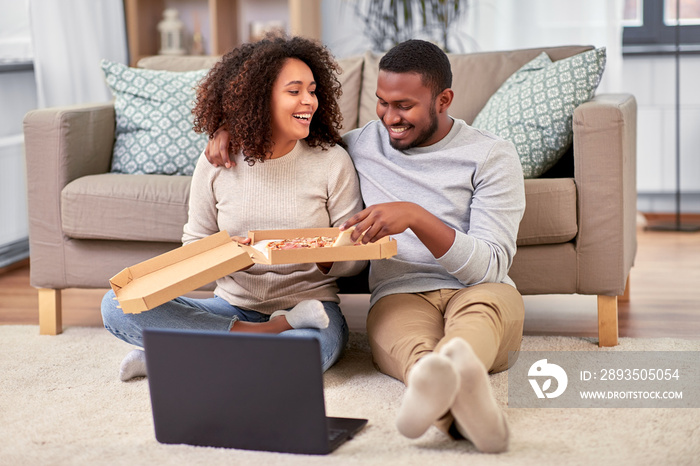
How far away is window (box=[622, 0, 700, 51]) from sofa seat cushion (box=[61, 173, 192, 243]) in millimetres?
2708

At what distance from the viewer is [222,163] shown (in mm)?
1840

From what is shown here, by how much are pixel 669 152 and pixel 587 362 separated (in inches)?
94.3

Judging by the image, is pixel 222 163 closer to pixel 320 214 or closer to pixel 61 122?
pixel 320 214

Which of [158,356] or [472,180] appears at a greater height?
[472,180]

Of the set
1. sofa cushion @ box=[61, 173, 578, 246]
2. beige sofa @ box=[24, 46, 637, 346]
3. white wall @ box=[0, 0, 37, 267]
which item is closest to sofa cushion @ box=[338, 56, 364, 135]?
beige sofa @ box=[24, 46, 637, 346]

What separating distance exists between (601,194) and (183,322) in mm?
1080

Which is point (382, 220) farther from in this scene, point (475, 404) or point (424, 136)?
point (475, 404)

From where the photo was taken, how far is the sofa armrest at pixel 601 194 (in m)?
2.00

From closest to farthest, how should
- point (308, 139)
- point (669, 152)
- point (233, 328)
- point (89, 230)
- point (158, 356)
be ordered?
point (158, 356) → point (233, 328) → point (308, 139) → point (89, 230) → point (669, 152)

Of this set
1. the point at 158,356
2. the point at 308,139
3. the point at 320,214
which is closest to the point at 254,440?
the point at 158,356

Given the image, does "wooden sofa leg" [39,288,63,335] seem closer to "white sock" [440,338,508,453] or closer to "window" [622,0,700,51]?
"white sock" [440,338,508,453]

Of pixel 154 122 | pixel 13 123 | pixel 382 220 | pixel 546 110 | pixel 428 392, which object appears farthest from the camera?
pixel 13 123

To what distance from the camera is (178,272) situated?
1633mm

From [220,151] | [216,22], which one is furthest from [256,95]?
[216,22]
